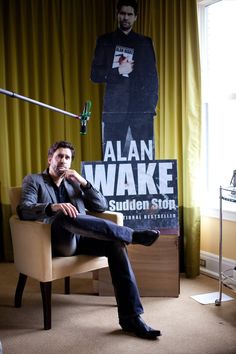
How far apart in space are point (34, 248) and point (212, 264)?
1.49 meters

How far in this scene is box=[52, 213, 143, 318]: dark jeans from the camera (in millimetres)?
2482

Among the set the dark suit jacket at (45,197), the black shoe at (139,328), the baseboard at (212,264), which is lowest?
the black shoe at (139,328)

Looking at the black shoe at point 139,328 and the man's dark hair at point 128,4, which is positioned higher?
the man's dark hair at point 128,4

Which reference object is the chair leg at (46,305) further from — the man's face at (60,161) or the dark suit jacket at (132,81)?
the dark suit jacket at (132,81)

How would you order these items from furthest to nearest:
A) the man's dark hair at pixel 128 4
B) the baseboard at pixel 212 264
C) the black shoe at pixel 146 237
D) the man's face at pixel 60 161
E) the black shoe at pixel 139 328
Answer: the man's dark hair at pixel 128 4 → the baseboard at pixel 212 264 → the man's face at pixel 60 161 → the black shoe at pixel 146 237 → the black shoe at pixel 139 328

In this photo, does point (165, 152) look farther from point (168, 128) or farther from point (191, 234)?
point (191, 234)

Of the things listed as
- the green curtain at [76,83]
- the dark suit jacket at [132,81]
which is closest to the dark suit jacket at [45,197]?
the dark suit jacket at [132,81]

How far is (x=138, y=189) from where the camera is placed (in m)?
3.07

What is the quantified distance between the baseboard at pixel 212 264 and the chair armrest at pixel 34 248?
141 cm

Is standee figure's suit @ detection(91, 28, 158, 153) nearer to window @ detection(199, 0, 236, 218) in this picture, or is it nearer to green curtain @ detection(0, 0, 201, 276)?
green curtain @ detection(0, 0, 201, 276)

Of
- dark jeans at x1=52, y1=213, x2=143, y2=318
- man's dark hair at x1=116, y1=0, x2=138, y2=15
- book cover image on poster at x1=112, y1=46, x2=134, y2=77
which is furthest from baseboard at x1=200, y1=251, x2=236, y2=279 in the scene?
man's dark hair at x1=116, y1=0, x2=138, y2=15

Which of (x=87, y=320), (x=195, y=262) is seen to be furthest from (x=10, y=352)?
(x=195, y=262)

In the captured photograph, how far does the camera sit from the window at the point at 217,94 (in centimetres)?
336

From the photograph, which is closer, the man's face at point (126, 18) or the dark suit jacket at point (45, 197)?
the dark suit jacket at point (45, 197)
